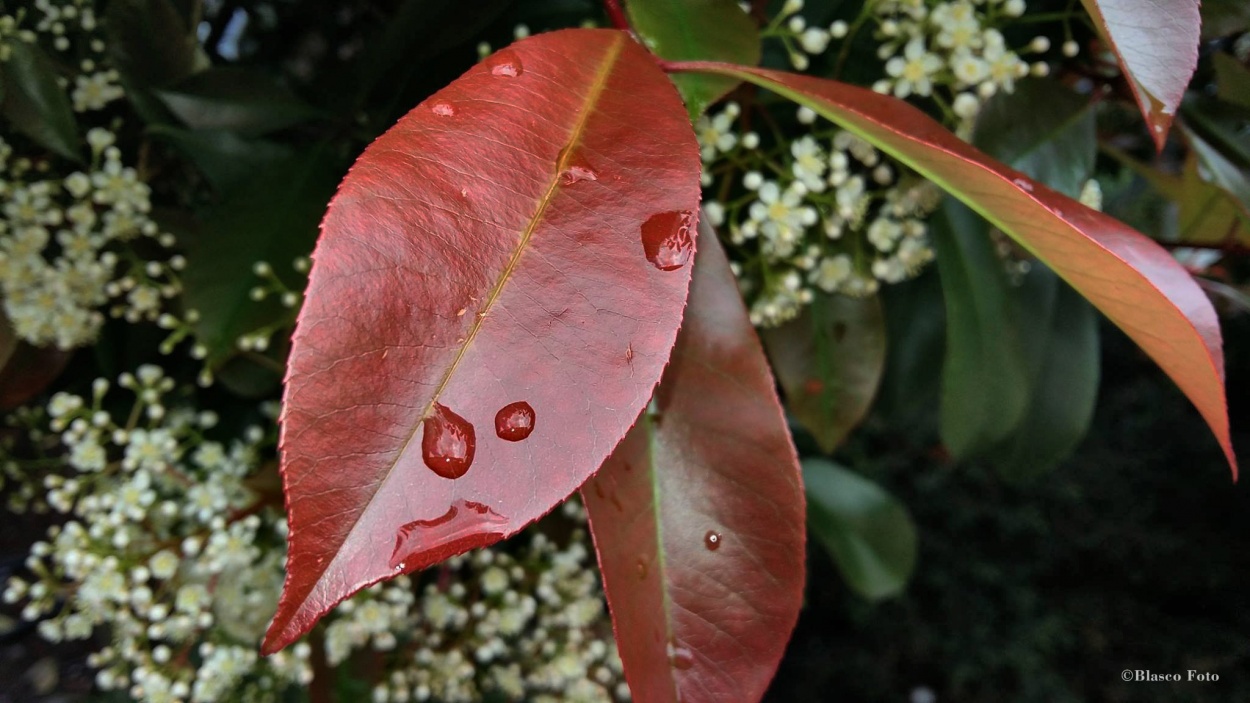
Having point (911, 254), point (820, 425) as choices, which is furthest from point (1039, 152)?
point (820, 425)

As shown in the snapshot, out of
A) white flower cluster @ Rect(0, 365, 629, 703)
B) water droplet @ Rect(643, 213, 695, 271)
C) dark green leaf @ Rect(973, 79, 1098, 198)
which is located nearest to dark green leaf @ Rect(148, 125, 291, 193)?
white flower cluster @ Rect(0, 365, 629, 703)

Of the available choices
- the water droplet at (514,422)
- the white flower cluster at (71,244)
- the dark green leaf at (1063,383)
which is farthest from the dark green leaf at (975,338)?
the white flower cluster at (71,244)

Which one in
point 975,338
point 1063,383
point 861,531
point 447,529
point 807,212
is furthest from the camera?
point 861,531

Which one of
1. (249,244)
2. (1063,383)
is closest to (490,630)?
(249,244)

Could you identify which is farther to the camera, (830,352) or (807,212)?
(830,352)

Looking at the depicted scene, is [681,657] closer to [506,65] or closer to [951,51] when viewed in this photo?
[506,65]

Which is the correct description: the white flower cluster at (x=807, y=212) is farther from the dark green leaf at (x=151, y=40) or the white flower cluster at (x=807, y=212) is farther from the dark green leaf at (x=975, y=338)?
the dark green leaf at (x=151, y=40)
